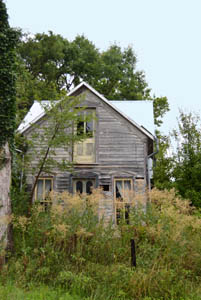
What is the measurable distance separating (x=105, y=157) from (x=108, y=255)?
278 inches

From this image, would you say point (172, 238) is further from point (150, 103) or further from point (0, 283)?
point (150, 103)

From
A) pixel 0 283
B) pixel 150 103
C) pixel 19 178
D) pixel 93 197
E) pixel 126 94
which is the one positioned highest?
pixel 126 94

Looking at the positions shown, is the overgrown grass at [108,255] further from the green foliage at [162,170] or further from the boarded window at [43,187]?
the green foliage at [162,170]

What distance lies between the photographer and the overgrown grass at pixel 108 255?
20.4ft

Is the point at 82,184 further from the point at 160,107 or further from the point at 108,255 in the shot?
the point at 160,107

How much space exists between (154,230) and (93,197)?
172 cm

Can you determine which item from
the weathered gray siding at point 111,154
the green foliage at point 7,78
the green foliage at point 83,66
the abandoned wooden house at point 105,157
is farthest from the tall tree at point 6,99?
the green foliage at point 83,66

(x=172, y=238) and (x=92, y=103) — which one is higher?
(x=92, y=103)

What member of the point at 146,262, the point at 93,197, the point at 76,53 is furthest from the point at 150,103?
the point at 76,53

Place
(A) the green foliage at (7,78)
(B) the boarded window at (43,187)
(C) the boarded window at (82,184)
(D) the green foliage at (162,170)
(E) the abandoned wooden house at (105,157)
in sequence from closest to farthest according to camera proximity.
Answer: (A) the green foliage at (7,78) < (B) the boarded window at (43,187) < (E) the abandoned wooden house at (105,157) < (C) the boarded window at (82,184) < (D) the green foliage at (162,170)

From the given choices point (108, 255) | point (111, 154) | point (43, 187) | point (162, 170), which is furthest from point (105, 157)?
point (108, 255)

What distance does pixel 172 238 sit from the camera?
21.8 feet

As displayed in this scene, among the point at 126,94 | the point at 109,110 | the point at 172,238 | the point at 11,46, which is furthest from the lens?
the point at 126,94

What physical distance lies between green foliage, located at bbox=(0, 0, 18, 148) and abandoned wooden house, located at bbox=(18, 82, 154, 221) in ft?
12.7
